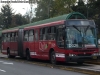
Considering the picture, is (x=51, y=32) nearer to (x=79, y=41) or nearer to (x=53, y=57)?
(x=53, y=57)

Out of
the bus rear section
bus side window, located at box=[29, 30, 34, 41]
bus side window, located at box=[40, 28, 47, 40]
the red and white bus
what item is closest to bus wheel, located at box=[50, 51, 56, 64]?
the red and white bus

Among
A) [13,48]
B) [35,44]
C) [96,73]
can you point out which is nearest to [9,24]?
[13,48]

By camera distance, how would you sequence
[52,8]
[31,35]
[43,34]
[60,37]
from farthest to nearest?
[52,8] < [31,35] < [43,34] < [60,37]

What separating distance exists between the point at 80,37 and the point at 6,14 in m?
80.6

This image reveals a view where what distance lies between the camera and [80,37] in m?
22.7

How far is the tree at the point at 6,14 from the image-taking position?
101 metres

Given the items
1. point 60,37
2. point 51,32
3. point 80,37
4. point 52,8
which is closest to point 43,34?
point 51,32

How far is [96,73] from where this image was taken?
54.7 feet

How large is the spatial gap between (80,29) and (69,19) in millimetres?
1033

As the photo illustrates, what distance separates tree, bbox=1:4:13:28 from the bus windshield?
3063 inches

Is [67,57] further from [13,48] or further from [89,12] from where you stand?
[89,12]

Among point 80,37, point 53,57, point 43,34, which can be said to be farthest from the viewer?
point 43,34

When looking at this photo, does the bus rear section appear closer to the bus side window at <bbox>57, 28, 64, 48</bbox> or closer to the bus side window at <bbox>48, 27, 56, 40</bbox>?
the bus side window at <bbox>57, 28, 64, 48</bbox>

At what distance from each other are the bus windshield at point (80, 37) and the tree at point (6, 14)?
77.8 meters
